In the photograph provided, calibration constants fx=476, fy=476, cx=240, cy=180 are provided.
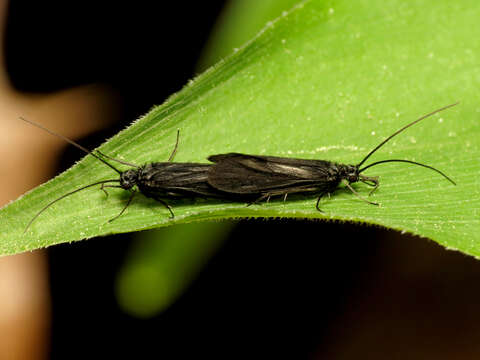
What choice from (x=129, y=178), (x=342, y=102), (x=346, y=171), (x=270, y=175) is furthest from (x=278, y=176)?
(x=129, y=178)

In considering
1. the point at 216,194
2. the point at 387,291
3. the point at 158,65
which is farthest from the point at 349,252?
the point at 158,65

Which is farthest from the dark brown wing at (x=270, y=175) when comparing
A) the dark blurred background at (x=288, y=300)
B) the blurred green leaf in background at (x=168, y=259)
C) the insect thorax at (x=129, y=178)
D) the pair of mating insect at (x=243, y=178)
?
the dark blurred background at (x=288, y=300)

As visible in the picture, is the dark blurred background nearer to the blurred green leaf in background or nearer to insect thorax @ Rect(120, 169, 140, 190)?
the blurred green leaf in background

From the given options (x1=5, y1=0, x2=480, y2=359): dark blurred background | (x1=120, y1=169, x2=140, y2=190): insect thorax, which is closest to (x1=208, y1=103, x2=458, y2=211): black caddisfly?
(x1=120, y1=169, x2=140, y2=190): insect thorax

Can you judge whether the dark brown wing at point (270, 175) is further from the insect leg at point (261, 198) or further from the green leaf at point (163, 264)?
the green leaf at point (163, 264)

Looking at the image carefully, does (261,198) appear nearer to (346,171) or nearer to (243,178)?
(243,178)

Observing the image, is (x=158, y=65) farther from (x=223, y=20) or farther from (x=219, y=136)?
(x=219, y=136)
